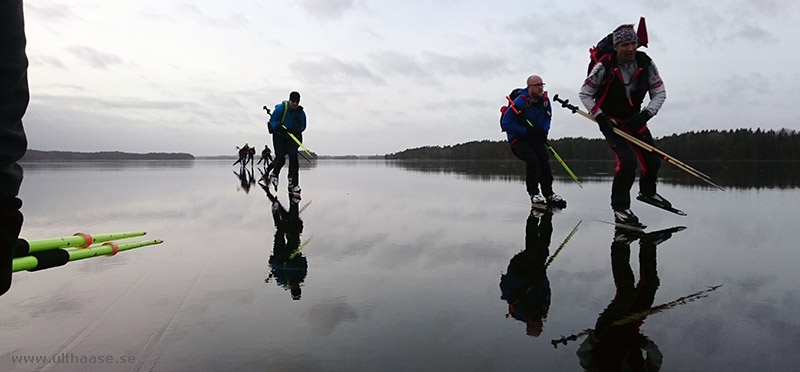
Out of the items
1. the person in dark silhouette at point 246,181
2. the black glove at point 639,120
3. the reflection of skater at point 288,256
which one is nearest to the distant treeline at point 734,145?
the person in dark silhouette at point 246,181

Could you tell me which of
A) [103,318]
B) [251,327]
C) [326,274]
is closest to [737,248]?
[326,274]

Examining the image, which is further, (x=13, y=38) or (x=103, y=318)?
(x=103, y=318)

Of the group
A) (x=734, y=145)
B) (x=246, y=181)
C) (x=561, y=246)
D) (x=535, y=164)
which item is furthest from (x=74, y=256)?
(x=734, y=145)

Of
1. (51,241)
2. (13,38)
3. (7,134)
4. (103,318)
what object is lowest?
(103,318)

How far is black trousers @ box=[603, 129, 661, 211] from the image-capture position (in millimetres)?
5527

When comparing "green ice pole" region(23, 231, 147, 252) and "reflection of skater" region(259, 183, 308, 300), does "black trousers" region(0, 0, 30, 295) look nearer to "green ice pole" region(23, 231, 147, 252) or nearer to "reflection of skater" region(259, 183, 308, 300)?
"green ice pole" region(23, 231, 147, 252)

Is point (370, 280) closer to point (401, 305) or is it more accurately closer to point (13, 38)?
point (401, 305)

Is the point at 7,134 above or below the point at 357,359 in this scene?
above

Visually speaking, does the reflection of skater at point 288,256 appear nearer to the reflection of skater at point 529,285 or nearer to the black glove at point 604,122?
the reflection of skater at point 529,285

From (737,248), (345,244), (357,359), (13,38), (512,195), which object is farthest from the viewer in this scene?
(512,195)

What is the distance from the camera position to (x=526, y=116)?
798 centimetres

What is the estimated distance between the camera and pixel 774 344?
2.10 metres

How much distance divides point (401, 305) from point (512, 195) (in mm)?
7181

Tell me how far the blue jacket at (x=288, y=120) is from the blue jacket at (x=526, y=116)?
16.3 ft
